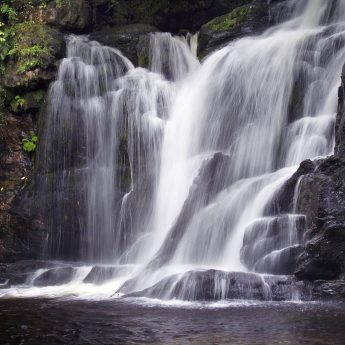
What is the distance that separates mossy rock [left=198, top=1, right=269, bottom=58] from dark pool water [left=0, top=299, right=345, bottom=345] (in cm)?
1129

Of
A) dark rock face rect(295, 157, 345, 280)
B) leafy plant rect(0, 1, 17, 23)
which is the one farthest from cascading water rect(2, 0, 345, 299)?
leafy plant rect(0, 1, 17, 23)

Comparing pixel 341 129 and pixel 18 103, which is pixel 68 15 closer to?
pixel 18 103

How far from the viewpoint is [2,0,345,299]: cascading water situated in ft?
35.8

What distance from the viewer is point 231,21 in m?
17.6

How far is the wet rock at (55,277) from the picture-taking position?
1124cm

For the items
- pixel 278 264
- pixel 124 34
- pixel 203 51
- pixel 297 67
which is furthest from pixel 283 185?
pixel 124 34

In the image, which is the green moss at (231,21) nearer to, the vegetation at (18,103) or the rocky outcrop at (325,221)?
the vegetation at (18,103)

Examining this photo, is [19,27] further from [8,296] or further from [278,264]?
[278,264]

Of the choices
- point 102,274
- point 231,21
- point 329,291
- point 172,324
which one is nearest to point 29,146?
point 102,274

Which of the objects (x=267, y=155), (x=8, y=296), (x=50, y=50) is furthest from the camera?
(x=50, y=50)

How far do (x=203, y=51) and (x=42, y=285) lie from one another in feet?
32.3

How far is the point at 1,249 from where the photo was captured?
13.4 meters

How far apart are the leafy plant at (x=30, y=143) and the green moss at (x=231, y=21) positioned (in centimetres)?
722

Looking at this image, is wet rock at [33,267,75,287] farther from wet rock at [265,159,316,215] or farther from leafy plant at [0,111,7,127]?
leafy plant at [0,111,7,127]
